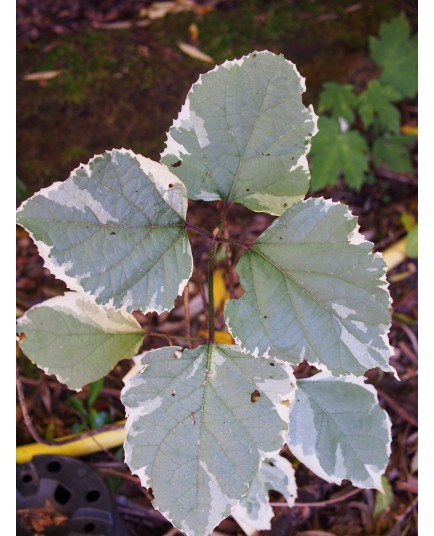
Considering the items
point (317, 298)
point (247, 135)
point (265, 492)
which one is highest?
point (247, 135)

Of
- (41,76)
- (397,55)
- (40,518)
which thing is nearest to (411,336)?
(397,55)

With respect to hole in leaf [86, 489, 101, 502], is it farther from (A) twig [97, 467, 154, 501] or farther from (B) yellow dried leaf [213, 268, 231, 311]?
(B) yellow dried leaf [213, 268, 231, 311]

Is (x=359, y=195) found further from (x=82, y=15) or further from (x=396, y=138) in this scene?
(x=82, y=15)

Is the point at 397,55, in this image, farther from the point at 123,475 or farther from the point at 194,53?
the point at 123,475

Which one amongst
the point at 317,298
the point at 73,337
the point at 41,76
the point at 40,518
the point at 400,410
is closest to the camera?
the point at 317,298

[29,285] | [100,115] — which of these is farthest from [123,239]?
[100,115]

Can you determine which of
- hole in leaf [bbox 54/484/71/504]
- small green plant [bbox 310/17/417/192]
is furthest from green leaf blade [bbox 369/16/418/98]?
hole in leaf [bbox 54/484/71/504]
